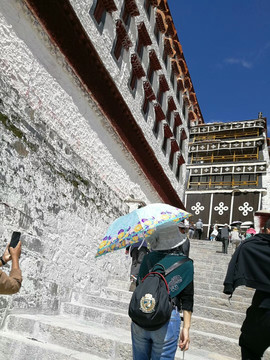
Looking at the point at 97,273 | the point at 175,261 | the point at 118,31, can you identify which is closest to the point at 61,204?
the point at 97,273

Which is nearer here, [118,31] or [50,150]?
[50,150]

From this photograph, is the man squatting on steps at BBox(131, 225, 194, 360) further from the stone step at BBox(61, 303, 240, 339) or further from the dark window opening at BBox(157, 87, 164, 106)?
the dark window opening at BBox(157, 87, 164, 106)

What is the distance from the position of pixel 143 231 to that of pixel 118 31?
12.8 meters

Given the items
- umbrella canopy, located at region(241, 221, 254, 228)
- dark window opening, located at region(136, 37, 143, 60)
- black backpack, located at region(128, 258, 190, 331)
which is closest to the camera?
black backpack, located at region(128, 258, 190, 331)

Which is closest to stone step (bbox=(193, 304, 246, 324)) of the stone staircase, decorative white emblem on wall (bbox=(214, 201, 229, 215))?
the stone staircase

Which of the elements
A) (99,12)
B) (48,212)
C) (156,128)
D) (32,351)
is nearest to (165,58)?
(156,128)

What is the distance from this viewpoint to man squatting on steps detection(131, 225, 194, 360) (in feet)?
7.26

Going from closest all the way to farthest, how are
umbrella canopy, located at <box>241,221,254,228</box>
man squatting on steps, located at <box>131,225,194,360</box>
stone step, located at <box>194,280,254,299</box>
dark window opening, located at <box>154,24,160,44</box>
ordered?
1. man squatting on steps, located at <box>131,225,194,360</box>
2. stone step, located at <box>194,280,254,299</box>
3. dark window opening, located at <box>154,24,160,44</box>
4. umbrella canopy, located at <box>241,221,254,228</box>

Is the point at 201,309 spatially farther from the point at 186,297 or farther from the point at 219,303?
the point at 186,297

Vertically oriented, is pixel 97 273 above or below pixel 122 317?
above

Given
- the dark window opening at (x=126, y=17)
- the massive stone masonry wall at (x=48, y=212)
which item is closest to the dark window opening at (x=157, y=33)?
the dark window opening at (x=126, y=17)

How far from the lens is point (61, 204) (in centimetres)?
638

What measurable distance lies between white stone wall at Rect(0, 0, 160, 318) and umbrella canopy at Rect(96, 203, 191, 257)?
7.91ft

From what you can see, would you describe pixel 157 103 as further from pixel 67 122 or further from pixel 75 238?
pixel 75 238
